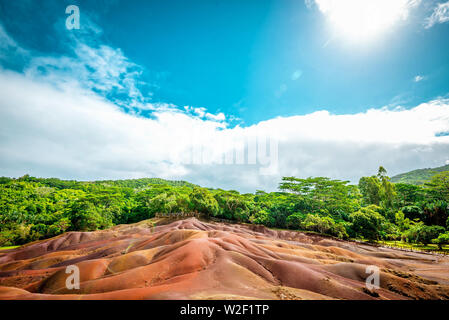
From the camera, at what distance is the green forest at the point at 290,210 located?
31.0m

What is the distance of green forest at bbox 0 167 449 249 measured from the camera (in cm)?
3100

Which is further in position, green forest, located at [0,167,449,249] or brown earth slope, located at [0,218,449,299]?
green forest, located at [0,167,449,249]

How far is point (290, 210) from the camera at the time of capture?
43094 millimetres

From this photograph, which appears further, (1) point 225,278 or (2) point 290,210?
(2) point 290,210

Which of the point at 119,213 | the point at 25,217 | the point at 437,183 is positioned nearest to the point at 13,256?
the point at 25,217

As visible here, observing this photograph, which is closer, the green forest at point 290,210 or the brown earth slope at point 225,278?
the brown earth slope at point 225,278

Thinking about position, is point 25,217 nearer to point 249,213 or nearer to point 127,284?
point 127,284
